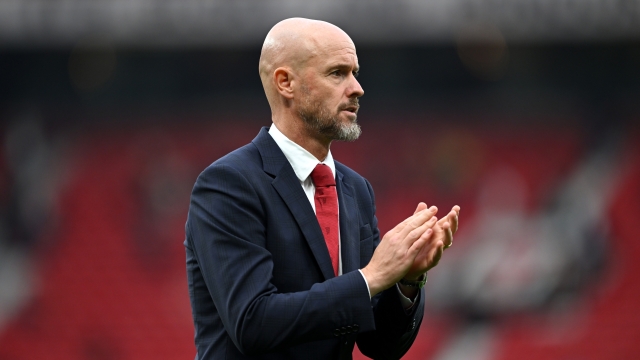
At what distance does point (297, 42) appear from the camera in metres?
2.75

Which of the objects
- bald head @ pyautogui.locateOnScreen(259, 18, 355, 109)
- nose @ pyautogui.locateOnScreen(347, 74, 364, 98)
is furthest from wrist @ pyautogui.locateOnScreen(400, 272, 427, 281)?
bald head @ pyautogui.locateOnScreen(259, 18, 355, 109)

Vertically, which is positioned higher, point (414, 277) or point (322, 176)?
point (322, 176)

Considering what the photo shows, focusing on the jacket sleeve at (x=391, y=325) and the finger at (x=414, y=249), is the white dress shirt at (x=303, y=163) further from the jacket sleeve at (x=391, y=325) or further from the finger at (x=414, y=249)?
the finger at (x=414, y=249)

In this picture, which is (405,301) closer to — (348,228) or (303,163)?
(348,228)

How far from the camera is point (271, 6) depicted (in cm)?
986

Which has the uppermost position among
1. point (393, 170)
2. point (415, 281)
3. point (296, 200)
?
point (296, 200)

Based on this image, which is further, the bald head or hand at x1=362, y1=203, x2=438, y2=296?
the bald head

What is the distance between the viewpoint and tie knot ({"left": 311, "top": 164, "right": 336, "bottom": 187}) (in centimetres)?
276

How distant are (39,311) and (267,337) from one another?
9.67 meters

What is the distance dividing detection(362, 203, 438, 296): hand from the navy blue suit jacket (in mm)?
47

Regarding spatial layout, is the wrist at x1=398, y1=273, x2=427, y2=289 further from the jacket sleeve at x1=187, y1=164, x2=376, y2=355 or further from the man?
the jacket sleeve at x1=187, y1=164, x2=376, y2=355

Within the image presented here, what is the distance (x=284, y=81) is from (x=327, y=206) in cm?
43

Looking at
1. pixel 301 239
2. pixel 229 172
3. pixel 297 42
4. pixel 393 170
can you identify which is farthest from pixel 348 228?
pixel 393 170

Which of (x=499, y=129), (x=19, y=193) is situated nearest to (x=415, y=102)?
(x=499, y=129)
